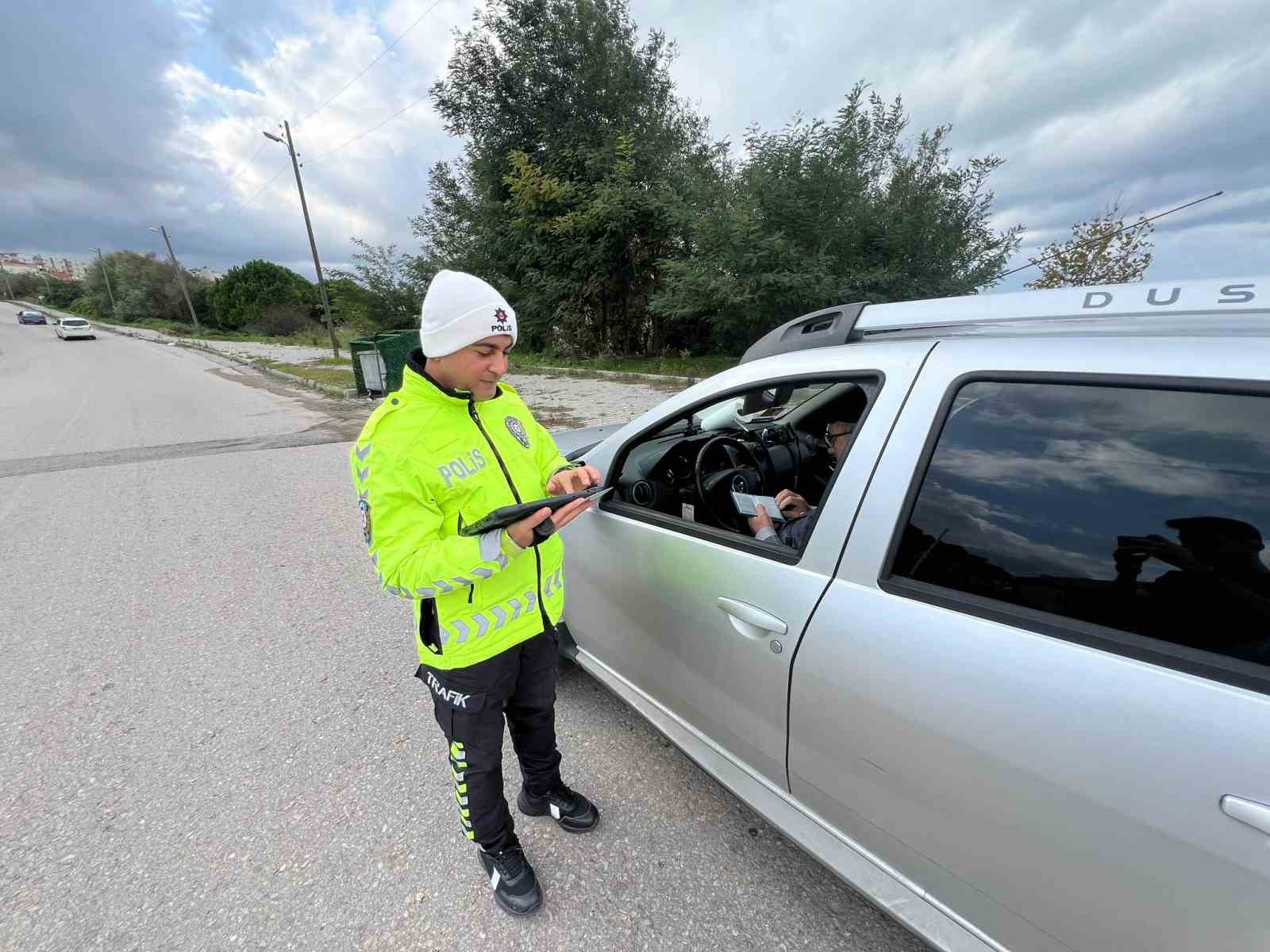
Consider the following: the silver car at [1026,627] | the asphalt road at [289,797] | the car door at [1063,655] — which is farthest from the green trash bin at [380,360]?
the car door at [1063,655]

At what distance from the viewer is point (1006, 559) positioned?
1128mm

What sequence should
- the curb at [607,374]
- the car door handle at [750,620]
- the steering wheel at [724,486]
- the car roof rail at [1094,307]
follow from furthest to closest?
the curb at [607,374] → the steering wheel at [724,486] → the car door handle at [750,620] → the car roof rail at [1094,307]

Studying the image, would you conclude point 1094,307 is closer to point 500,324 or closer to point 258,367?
point 500,324

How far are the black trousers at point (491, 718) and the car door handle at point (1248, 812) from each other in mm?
1459

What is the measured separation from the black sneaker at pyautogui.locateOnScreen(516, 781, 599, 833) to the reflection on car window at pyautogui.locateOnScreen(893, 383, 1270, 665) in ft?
4.62

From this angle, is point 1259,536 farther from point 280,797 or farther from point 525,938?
point 280,797

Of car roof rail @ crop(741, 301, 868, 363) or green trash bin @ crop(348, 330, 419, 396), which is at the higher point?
car roof rail @ crop(741, 301, 868, 363)

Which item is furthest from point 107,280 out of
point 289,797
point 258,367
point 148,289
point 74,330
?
point 289,797

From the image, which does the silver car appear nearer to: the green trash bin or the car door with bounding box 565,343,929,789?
the car door with bounding box 565,343,929,789

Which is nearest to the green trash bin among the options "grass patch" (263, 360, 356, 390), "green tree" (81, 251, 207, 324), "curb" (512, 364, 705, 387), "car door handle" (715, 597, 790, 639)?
"grass patch" (263, 360, 356, 390)

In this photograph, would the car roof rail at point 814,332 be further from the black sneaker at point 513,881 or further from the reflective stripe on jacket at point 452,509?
the black sneaker at point 513,881

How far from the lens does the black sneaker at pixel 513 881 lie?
5.27 ft

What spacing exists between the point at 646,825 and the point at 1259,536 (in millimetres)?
1803

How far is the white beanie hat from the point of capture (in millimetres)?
1295
